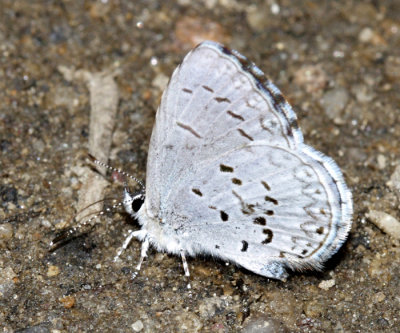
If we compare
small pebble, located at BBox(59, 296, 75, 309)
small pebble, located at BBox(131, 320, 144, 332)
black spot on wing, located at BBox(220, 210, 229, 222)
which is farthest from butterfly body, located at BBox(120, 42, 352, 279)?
small pebble, located at BBox(59, 296, 75, 309)

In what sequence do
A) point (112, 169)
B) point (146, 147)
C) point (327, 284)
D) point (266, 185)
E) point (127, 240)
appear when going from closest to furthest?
point (266, 185) < point (327, 284) < point (127, 240) < point (112, 169) < point (146, 147)

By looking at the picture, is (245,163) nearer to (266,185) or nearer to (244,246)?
(266,185)

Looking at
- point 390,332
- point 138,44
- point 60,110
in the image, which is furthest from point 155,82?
point 390,332

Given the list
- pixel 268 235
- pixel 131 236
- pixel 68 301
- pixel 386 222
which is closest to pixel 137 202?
pixel 131 236

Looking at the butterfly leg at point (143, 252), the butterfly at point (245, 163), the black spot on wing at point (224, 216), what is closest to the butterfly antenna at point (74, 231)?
the butterfly leg at point (143, 252)

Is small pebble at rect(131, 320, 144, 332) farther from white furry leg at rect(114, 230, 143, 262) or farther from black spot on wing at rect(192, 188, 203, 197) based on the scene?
black spot on wing at rect(192, 188, 203, 197)

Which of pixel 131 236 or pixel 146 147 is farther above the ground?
pixel 146 147
